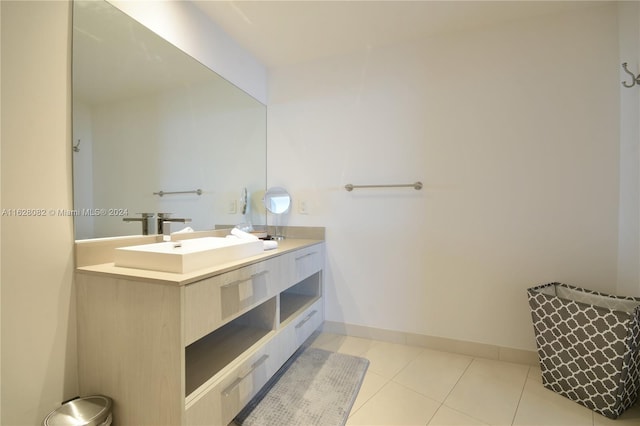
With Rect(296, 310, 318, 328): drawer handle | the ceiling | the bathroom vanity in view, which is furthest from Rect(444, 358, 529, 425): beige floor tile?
the ceiling

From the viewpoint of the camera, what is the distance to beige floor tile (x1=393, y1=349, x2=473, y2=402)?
1521 mm

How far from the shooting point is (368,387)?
154cm

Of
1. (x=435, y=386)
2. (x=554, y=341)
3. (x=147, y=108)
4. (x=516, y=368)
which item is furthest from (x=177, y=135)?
(x=516, y=368)

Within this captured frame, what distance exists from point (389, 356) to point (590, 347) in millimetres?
1020

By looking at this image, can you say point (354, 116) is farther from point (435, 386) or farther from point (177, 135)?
point (435, 386)

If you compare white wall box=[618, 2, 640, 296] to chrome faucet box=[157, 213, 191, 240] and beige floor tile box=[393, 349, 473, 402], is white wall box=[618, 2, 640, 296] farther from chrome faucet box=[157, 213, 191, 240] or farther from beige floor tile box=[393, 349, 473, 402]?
chrome faucet box=[157, 213, 191, 240]

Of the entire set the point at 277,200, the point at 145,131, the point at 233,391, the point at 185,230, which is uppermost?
the point at 145,131

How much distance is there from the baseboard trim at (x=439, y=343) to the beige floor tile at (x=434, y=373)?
5 cm

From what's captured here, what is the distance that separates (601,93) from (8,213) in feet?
9.11

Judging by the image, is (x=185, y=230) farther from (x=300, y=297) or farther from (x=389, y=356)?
(x=389, y=356)

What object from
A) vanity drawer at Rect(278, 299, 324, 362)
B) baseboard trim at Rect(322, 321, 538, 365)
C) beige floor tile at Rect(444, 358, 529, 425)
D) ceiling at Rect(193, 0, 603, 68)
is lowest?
beige floor tile at Rect(444, 358, 529, 425)

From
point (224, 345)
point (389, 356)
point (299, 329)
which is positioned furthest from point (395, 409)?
point (224, 345)

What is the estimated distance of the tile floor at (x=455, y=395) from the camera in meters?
Answer: 1.30

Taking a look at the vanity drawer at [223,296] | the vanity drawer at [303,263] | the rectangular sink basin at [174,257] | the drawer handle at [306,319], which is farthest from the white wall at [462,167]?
the rectangular sink basin at [174,257]
